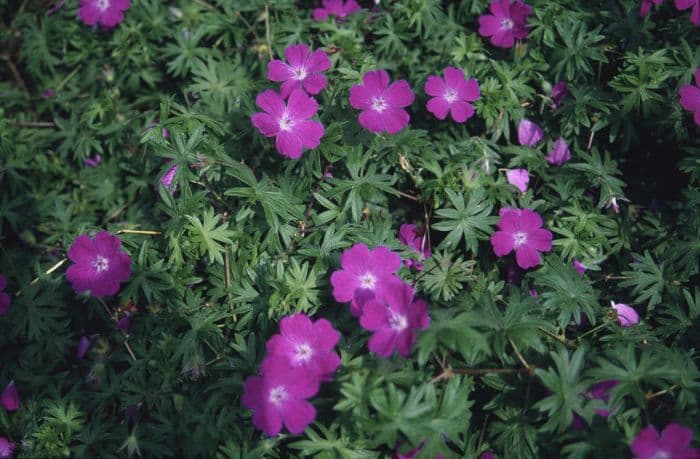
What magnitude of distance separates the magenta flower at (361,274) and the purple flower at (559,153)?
54.4 inches

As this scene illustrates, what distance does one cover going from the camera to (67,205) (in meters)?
3.69

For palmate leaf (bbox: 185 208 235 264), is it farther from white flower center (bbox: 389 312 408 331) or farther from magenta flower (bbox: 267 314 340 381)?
white flower center (bbox: 389 312 408 331)

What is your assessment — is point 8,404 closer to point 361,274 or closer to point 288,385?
point 288,385

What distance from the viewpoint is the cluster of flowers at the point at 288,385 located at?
2.19 m

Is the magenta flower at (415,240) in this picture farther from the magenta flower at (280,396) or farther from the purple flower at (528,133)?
the magenta flower at (280,396)

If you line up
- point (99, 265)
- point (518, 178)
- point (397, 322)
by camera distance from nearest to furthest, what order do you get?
point (397, 322)
point (99, 265)
point (518, 178)

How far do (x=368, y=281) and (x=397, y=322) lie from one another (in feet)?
1.04

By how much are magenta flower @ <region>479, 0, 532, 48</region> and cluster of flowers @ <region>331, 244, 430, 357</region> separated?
1.66 metres

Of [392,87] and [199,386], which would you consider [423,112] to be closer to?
[392,87]

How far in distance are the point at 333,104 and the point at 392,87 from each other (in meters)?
0.39

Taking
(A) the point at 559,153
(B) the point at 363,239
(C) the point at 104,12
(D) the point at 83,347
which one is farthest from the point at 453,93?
(D) the point at 83,347

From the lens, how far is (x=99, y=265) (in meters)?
2.75

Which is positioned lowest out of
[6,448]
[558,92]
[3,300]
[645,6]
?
[6,448]

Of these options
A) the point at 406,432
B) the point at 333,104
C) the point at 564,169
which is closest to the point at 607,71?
the point at 564,169
